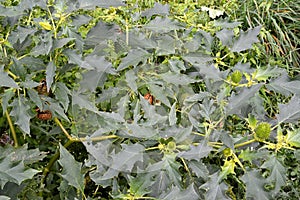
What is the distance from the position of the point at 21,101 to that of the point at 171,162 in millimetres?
409

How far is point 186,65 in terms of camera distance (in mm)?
1420

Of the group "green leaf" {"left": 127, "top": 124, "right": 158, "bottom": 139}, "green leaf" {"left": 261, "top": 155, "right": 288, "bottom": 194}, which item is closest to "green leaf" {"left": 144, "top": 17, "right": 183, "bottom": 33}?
"green leaf" {"left": 127, "top": 124, "right": 158, "bottom": 139}

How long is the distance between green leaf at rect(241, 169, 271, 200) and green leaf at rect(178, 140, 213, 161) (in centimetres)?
10

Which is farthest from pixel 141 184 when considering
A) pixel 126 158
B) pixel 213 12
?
pixel 213 12

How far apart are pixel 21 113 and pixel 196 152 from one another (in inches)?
17.5

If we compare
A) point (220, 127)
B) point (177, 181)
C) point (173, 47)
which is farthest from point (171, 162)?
point (173, 47)

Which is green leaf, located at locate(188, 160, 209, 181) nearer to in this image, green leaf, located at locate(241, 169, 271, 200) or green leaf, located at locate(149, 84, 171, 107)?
green leaf, located at locate(241, 169, 271, 200)

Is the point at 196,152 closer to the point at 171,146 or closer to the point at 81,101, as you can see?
the point at 171,146

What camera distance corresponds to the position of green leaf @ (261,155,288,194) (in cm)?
103

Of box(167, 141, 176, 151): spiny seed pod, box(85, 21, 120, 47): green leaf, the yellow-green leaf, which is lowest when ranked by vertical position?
box(167, 141, 176, 151): spiny seed pod

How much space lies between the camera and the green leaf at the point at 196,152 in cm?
100

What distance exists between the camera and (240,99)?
3.67 ft

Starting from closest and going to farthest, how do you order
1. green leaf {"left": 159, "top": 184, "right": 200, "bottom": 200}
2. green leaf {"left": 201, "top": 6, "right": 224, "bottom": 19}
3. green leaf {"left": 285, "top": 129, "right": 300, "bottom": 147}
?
green leaf {"left": 159, "top": 184, "right": 200, "bottom": 200} < green leaf {"left": 285, "top": 129, "right": 300, "bottom": 147} < green leaf {"left": 201, "top": 6, "right": 224, "bottom": 19}

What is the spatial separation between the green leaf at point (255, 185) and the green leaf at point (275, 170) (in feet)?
0.07
